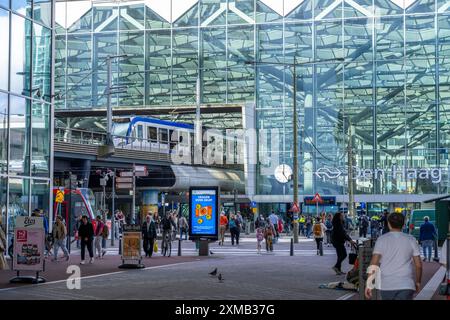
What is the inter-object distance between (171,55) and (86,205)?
76.2 feet

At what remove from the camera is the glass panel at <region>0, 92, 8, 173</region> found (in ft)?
90.1

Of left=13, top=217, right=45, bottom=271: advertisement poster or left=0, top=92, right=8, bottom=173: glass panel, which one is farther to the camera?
left=0, top=92, right=8, bottom=173: glass panel

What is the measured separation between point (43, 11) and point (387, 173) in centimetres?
3585

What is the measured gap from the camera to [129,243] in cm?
2519

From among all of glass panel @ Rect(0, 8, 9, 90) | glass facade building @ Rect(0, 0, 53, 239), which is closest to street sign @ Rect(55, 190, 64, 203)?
glass facade building @ Rect(0, 0, 53, 239)

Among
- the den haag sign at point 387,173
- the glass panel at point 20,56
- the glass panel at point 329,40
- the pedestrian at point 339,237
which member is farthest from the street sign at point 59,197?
the glass panel at point 329,40

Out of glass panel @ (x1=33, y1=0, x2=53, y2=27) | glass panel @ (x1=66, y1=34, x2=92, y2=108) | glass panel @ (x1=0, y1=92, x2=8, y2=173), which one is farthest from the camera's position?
glass panel @ (x1=66, y1=34, x2=92, y2=108)

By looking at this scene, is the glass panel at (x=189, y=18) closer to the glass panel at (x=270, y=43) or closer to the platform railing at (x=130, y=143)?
the glass panel at (x=270, y=43)

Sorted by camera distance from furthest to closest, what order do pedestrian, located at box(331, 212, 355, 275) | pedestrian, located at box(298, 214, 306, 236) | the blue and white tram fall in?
pedestrian, located at box(298, 214, 306, 236) → the blue and white tram → pedestrian, located at box(331, 212, 355, 275)

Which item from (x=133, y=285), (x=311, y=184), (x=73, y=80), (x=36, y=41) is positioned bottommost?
(x=133, y=285)

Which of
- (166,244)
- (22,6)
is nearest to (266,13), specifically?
(166,244)

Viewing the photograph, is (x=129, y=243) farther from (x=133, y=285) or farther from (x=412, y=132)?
(x=412, y=132)

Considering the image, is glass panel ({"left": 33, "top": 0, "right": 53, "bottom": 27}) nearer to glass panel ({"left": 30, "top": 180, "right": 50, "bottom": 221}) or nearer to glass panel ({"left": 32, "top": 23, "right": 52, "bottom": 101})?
glass panel ({"left": 32, "top": 23, "right": 52, "bottom": 101})
